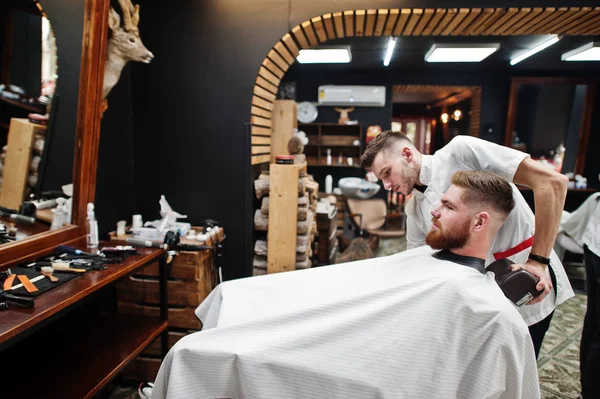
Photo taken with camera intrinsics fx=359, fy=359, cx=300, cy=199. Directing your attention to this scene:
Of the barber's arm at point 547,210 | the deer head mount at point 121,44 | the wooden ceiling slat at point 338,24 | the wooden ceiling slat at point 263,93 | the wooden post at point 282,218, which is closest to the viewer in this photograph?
the barber's arm at point 547,210

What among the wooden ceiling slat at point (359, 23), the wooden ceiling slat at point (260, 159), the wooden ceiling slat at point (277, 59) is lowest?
the wooden ceiling slat at point (260, 159)

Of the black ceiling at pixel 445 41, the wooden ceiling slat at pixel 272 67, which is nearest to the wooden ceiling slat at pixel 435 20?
the wooden ceiling slat at pixel 272 67

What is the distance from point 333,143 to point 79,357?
18.5 ft

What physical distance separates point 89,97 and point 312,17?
5.33 ft

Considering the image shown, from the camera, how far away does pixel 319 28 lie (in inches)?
Result: 111

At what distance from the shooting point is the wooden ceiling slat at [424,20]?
2602 mm

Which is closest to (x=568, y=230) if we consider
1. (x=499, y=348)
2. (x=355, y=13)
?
(x=355, y=13)

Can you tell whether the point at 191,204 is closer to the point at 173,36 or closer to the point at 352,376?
the point at 173,36

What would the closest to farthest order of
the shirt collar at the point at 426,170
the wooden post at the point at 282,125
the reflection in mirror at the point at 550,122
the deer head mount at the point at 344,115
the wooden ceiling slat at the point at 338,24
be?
Answer: the shirt collar at the point at 426,170 < the wooden ceiling slat at the point at 338,24 < the wooden post at the point at 282,125 < the deer head mount at the point at 344,115 < the reflection in mirror at the point at 550,122

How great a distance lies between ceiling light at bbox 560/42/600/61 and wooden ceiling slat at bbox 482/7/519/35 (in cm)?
266

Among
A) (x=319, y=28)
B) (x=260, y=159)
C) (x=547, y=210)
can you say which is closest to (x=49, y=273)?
(x=260, y=159)

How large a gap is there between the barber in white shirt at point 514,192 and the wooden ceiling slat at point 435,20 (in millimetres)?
1324

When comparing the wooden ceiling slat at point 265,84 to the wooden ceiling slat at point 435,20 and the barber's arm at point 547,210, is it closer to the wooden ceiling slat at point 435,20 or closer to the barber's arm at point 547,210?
the wooden ceiling slat at point 435,20

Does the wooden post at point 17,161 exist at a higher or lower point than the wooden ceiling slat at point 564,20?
lower
